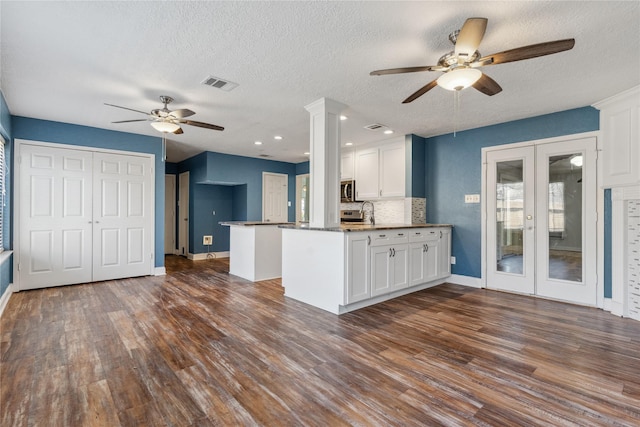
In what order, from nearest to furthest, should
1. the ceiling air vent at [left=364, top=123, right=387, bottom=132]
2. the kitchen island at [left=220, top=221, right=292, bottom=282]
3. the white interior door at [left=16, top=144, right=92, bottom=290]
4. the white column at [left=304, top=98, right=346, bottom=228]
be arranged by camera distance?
1. the white column at [left=304, top=98, right=346, bottom=228]
2. the white interior door at [left=16, top=144, right=92, bottom=290]
3. the ceiling air vent at [left=364, top=123, right=387, bottom=132]
4. the kitchen island at [left=220, top=221, right=292, bottom=282]

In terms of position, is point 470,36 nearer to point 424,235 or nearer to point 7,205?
point 424,235

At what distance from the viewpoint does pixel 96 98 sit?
11.8 ft

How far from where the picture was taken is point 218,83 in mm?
3207

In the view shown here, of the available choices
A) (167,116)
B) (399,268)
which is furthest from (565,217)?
(167,116)

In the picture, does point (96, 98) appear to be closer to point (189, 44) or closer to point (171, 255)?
point (189, 44)

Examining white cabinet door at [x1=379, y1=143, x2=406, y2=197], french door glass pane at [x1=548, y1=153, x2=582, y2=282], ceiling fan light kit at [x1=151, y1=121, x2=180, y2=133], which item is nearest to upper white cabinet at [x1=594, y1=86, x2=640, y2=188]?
french door glass pane at [x1=548, y1=153, x2=582, y2=282]

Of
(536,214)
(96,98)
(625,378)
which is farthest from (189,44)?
(536,214)

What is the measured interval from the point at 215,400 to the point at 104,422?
56cm

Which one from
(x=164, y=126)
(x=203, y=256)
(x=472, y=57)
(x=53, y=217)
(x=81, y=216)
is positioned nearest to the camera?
(x=472, y=57)

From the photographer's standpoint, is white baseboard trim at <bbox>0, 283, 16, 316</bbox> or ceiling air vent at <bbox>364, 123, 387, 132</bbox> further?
ceiling air vent at <bbox>364, 123, 387, 132</bbox>

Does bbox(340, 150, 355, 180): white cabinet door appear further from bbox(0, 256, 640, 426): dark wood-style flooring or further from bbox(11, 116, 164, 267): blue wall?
bbox(11, 116, 164, 267): blue wall

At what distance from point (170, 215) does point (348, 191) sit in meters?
4.88

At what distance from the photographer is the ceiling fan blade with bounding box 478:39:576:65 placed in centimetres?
188

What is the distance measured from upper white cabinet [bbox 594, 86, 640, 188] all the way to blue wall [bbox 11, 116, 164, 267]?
252 inches
